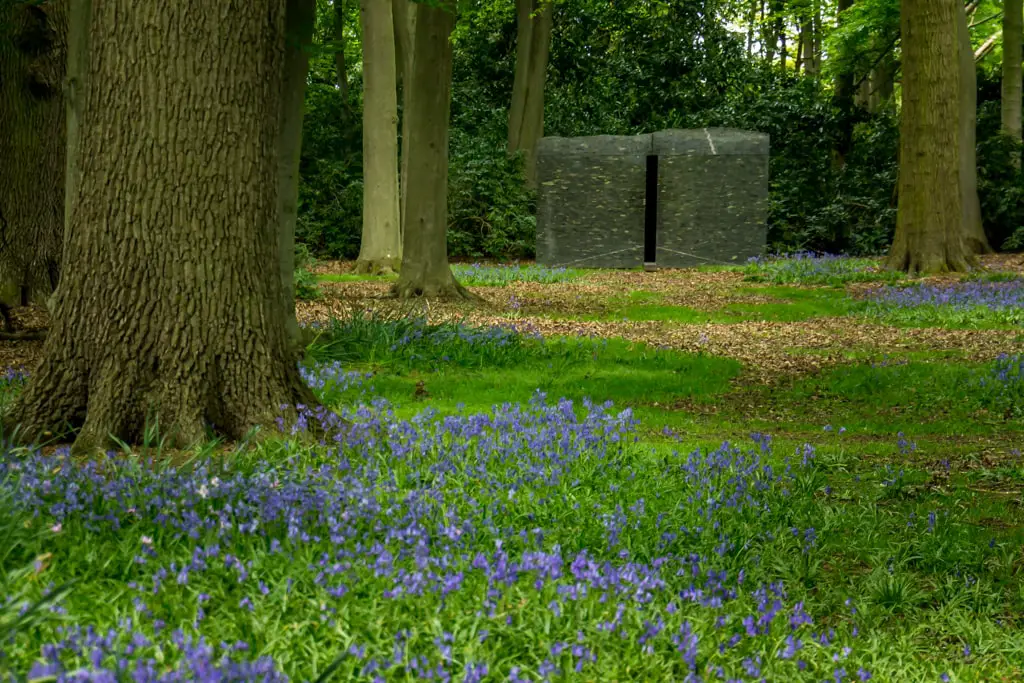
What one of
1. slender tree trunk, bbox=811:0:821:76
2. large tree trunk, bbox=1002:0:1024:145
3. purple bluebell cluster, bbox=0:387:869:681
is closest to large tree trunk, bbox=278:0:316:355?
purple bluebell cluster, bbox=0:387:869:681

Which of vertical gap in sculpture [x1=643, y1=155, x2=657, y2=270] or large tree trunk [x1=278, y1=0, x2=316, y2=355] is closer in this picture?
large tree trunk [x1=278, y1=0, x2=316, y2=355]

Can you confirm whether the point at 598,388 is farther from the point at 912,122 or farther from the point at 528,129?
the point at 528,129

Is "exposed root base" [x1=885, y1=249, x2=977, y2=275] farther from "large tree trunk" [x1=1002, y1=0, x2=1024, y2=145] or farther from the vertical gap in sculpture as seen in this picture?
the vertical gap in sculpture

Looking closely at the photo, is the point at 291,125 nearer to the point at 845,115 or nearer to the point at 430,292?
the point at 430,292

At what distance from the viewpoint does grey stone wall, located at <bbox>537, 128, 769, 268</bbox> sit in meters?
26.1

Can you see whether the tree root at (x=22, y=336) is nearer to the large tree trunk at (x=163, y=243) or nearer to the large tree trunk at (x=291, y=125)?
the large tree trunk at (x=291, y=125)

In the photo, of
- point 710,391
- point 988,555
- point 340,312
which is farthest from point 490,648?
point 340,312

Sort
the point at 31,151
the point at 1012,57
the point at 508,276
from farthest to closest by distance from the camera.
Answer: the point at 1012,57, the point at 508,276, the point at 31,151

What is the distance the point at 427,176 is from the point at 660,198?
39.3 feet

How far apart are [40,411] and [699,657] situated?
3.86 metres

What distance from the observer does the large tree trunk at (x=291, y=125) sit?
28.1 ft

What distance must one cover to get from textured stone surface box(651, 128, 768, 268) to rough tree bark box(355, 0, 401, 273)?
23.6 ft

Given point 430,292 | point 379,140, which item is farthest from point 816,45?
point 430,292

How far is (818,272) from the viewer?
69.6 ft
